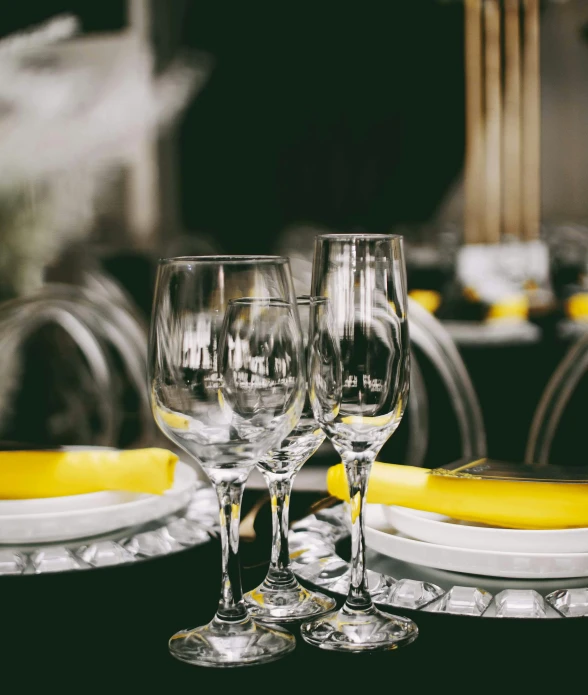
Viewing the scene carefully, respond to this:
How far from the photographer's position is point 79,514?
0.64 m

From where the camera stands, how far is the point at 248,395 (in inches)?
18.5

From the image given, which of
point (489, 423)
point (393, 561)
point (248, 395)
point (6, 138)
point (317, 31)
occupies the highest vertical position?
point (317, 31)

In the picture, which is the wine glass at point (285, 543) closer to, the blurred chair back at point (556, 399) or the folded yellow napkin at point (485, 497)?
the folded yellow napkin at point (485, 497)

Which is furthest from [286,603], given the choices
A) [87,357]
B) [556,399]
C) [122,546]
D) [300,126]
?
[300,126]

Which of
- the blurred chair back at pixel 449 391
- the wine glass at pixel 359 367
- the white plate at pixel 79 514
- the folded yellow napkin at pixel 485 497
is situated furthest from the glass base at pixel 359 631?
the blurred chair back at pixel 449 391

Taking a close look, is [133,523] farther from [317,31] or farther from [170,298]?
[317,31]

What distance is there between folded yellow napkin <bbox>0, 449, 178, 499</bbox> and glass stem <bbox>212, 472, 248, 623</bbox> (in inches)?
7.8

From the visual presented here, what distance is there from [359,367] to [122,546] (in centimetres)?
24

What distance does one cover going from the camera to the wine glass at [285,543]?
0.55 m

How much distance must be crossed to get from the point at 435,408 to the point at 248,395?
4.31 ft

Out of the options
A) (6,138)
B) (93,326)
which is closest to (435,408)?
(93,326)

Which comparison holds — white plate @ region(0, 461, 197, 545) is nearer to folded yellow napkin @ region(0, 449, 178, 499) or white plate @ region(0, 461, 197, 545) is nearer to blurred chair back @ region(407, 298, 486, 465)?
folded yellow napkin @ region(0, 449, 178, 499)

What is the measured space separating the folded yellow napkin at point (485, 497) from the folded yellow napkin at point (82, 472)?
5.5 inches

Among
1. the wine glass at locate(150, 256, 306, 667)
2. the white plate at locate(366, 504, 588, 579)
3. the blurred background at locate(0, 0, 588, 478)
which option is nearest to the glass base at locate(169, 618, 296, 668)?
the wine glass at locate(150, 256, 306, 667)
